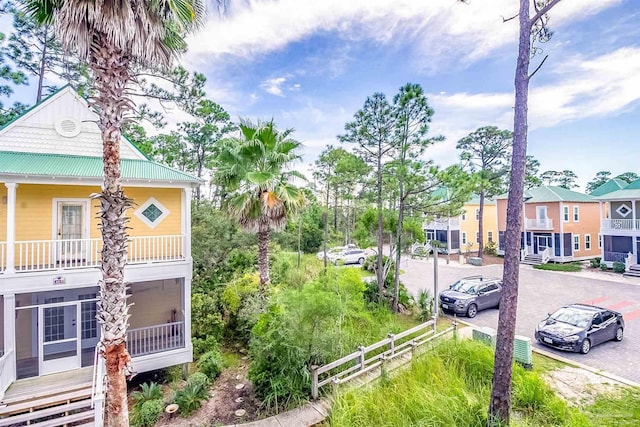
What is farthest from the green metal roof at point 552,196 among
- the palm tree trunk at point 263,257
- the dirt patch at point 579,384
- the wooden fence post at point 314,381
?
the wooden fence post at point 314,381

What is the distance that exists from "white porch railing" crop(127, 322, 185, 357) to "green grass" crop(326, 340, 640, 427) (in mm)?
6024

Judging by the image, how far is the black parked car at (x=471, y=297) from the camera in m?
14.1

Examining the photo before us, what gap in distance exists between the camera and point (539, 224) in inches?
1104

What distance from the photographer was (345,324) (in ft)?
33.5

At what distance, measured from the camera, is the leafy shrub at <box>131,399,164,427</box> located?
288 inches

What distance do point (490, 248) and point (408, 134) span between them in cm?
2508

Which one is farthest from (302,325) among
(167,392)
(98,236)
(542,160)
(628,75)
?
(542,160)

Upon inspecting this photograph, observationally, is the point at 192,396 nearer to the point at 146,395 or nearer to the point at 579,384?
the point at 146,395

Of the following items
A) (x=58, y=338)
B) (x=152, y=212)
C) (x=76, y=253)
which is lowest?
(x=58, y=338)

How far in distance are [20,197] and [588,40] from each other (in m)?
19.2

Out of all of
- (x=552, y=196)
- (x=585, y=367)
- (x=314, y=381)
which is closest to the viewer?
(x=314, y=381)

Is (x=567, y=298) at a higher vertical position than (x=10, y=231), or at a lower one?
lower

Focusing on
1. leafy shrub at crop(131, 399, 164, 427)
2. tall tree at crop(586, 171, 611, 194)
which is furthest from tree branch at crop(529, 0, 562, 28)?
tall tree at crop(586, 171, 611, 194)

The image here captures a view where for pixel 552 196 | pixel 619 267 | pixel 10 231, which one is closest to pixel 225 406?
pixel 10 231
